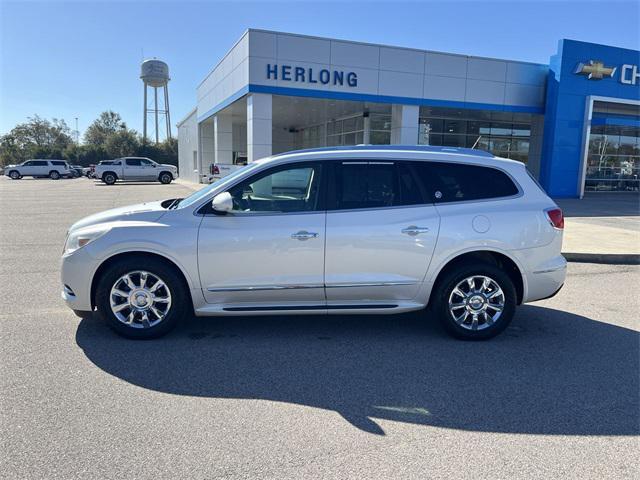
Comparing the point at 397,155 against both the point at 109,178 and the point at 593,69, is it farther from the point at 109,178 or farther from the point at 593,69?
the point at 109,178

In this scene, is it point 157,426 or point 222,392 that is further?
point 222,392

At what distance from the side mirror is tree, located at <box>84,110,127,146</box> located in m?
93.6

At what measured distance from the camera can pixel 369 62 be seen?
742 inches

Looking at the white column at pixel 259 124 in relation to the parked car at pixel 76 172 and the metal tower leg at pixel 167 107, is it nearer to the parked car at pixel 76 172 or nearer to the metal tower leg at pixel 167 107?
the parked car at pixel 76 172

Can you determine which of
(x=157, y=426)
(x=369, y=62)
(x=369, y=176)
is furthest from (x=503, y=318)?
(x=369, y=62)

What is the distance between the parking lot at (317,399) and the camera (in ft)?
8.74

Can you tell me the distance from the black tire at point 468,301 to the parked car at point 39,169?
167 ft

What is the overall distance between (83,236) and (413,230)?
10.1 ft

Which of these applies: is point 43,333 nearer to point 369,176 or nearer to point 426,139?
point 369,176

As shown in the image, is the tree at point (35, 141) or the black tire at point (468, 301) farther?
the tree at point (35, 141)

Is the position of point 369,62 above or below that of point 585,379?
above

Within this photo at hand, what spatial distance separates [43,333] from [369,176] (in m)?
3.54

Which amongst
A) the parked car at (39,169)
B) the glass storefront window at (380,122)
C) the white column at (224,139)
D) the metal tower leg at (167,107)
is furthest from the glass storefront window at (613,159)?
the metal tower leg at (167,107)

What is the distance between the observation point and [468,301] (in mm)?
4496
